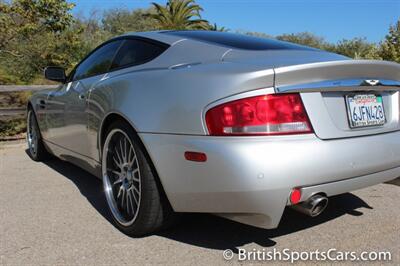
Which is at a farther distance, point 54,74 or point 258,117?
point 54,74

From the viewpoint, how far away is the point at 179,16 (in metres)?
26.0

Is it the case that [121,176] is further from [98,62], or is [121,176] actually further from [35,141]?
[35,141]

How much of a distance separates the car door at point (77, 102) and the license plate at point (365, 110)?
2024 millimetres

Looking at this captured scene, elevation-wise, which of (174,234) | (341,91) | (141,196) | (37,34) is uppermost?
(37,34)

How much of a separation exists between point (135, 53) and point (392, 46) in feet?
27.6

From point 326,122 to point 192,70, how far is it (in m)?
0.85

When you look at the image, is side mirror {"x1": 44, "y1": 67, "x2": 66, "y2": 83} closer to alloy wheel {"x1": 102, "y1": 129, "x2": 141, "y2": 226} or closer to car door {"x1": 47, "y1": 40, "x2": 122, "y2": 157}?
car door {"x1": 47, "y1": 40, "x2": 122, "y2": 157}

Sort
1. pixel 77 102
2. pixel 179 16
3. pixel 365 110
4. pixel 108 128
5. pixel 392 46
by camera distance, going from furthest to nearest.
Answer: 1. pixel 179 16
2. pixel 392 46
3. pixel 77 102
4. pixel 108 128
5. pixel 365 110

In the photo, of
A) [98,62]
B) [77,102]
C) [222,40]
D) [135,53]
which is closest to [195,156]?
[222,40]

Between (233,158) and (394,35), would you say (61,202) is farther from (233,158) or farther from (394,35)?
(394,35)

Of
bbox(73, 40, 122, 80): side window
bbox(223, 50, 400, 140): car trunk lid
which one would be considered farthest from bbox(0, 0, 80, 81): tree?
bbox(223, 50, 400, 140): car trunk lid

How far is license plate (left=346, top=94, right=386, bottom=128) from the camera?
2.76 metres

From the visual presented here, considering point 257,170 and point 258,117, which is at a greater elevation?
point 258,117

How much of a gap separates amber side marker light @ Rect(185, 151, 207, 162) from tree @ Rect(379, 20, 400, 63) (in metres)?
8.24
